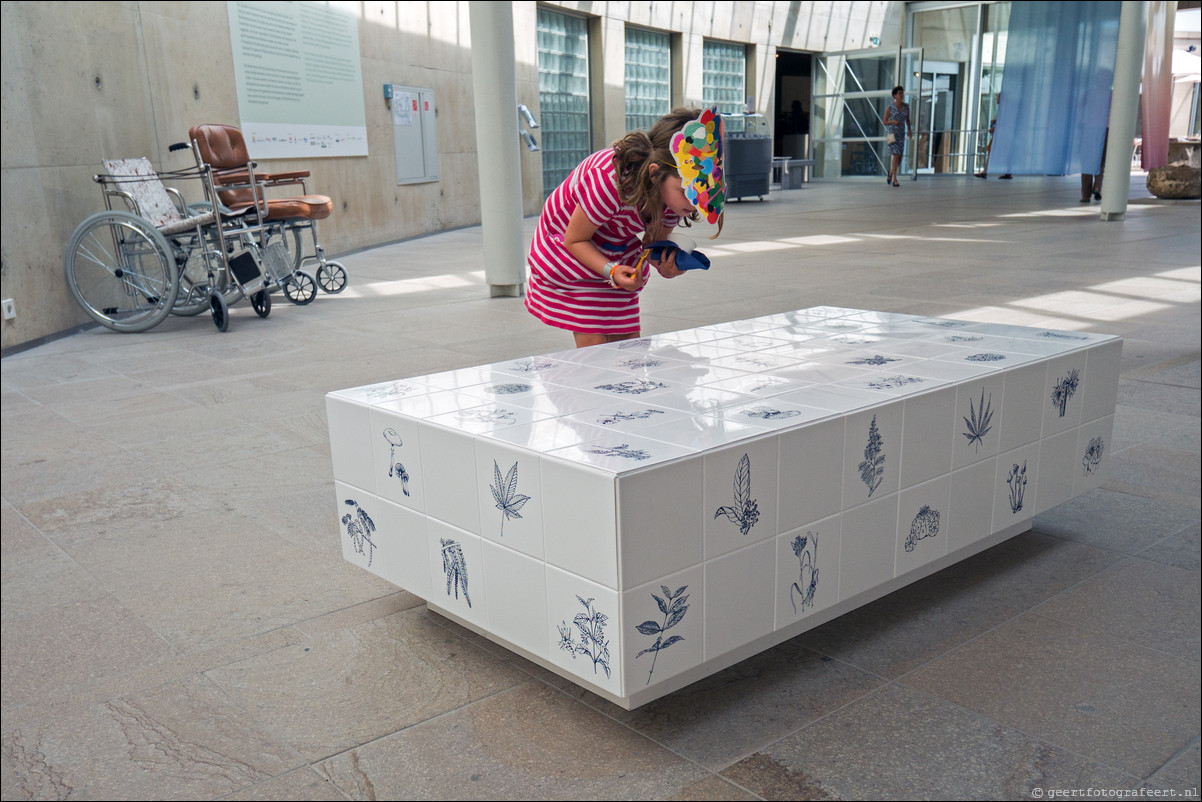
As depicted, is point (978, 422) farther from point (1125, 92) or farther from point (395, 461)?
point (1125, 92)

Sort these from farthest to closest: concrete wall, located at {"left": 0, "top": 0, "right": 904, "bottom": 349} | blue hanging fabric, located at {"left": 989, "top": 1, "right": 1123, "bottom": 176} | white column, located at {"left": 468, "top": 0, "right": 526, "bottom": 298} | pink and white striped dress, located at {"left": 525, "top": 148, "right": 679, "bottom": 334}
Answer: blue hanging fabric, located at {"left": 989, "top": 1, "right": 1123, "bottom": 176}
white column, located at {"left": 468, "top": 0, "right": 526, "bottom": 298}
concrete wall, located at {"left": 0, "top": 0, "right": 904, "bottom": 349}
pink and white striped dress, located at {"left": 525, "top": 148, "right": 679, "bottom": 334}

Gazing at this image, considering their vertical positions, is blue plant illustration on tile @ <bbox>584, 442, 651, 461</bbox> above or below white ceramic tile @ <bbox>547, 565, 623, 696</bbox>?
above

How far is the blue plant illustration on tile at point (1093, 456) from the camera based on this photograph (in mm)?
2455

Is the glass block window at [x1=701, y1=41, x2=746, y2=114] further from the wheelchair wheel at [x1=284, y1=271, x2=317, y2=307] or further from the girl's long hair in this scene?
the girl's long hair


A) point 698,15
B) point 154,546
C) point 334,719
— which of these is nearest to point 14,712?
point 334,719

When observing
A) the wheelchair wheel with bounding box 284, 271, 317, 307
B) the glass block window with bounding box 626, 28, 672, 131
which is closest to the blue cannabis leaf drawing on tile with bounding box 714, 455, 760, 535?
the wheelchair wheel with bounding box 284, 271, 317, 307

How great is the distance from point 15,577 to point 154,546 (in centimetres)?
33

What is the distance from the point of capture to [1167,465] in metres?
2.99

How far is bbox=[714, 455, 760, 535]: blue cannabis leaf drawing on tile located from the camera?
1.58 meters

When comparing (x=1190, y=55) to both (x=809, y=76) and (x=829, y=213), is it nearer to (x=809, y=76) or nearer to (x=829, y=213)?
(x=809, y=76)

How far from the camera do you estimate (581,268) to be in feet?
9.29

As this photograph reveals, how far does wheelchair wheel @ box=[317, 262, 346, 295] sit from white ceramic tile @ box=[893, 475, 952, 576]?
6316 mm

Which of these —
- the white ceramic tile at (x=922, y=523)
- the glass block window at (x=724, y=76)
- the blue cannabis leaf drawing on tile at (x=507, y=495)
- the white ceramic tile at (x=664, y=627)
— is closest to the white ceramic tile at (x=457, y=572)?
the blue cannabis leaf drawing on tile at (x=507, y=495)

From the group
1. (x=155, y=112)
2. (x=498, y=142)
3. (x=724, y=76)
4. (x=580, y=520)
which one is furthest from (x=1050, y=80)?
(x=580, y=520)
